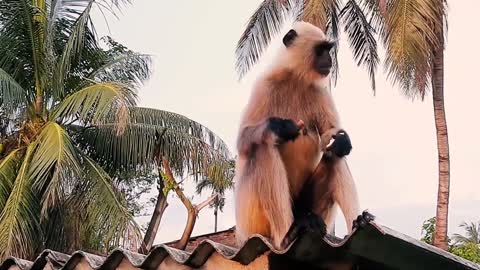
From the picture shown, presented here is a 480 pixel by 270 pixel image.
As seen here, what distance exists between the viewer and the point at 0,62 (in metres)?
14.6

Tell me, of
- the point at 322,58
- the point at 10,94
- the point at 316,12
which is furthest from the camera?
the point at 316,12

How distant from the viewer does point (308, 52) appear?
17.1ft

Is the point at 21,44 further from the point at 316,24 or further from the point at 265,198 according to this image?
the point at 265,198

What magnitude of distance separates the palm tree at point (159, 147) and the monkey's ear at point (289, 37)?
348 inches

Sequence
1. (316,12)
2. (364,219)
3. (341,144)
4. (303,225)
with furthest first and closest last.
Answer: (316,12)
(341,144)
(303,225)
(364,219)

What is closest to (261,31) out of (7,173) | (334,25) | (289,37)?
(334,25)

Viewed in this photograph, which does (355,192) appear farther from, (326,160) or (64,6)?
(64,6)

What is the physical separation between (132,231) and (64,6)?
494 centimetres

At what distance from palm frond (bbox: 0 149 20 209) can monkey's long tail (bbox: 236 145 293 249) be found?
8886mm

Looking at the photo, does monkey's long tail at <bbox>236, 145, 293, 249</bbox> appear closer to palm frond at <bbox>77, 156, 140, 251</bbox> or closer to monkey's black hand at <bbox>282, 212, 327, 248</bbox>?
monkey's black hand at <bbox>282, 212, 327, 248</bbox>

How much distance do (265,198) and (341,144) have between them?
0.52 meters

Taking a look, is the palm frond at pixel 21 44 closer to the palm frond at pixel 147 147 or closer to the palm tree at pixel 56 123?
the palm tree at pixel 56 123

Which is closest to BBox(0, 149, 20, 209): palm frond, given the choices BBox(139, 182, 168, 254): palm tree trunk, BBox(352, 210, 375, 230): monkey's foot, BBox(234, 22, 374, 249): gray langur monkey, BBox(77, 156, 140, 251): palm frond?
BBox(77, 156, 140, 251): palm frond

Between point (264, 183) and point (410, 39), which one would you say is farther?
point (410, 39)
